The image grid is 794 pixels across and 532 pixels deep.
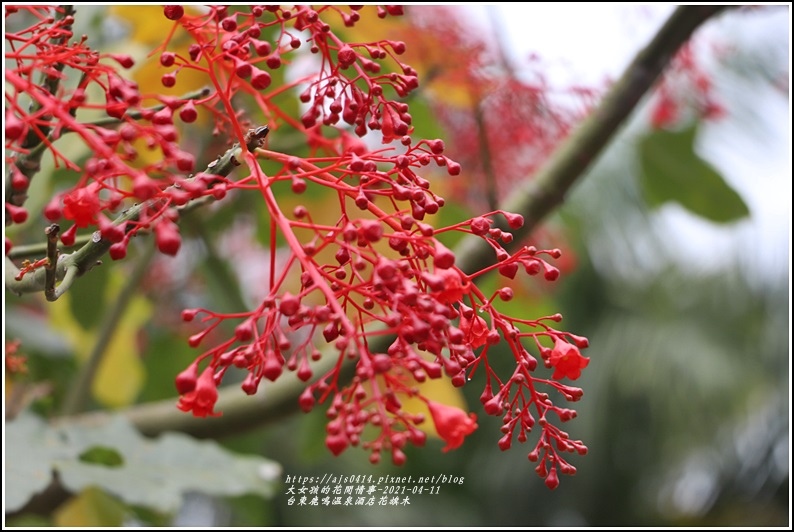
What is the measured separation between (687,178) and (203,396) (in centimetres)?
81

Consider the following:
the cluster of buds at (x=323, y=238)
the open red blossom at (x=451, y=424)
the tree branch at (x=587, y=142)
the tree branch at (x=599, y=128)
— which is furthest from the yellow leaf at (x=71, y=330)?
the open red blossom at (x=451, y=424)

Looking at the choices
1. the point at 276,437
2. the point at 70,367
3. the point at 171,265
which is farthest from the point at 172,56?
the point at 276,437

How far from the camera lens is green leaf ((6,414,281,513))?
0.72m

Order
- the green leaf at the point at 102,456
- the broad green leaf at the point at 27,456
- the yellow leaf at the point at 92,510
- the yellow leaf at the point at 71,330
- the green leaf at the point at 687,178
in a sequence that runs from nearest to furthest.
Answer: the broad green leaf at the point at 27,456
the green leaf at the point at 102,456
the yellow leaf at the point at 92,510
the green leaf at the point at 687,178
the yellow leaf at the point at 71,330

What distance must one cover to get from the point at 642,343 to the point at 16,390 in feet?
12.3

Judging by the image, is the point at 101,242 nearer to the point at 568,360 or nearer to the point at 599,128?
the point at 568,360

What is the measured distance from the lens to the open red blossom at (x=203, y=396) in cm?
36

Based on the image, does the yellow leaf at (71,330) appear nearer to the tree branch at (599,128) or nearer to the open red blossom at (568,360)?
the tree branch at (599,128)

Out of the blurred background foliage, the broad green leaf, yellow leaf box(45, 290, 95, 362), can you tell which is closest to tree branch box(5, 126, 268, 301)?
the broad green leaf

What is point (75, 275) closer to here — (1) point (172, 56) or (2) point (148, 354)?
(1) point (172, 56)

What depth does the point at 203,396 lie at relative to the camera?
0.36 m

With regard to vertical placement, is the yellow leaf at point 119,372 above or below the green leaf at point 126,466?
below

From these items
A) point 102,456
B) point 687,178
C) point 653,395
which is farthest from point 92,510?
point 653,395

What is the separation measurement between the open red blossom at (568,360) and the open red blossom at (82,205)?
0.22 m
